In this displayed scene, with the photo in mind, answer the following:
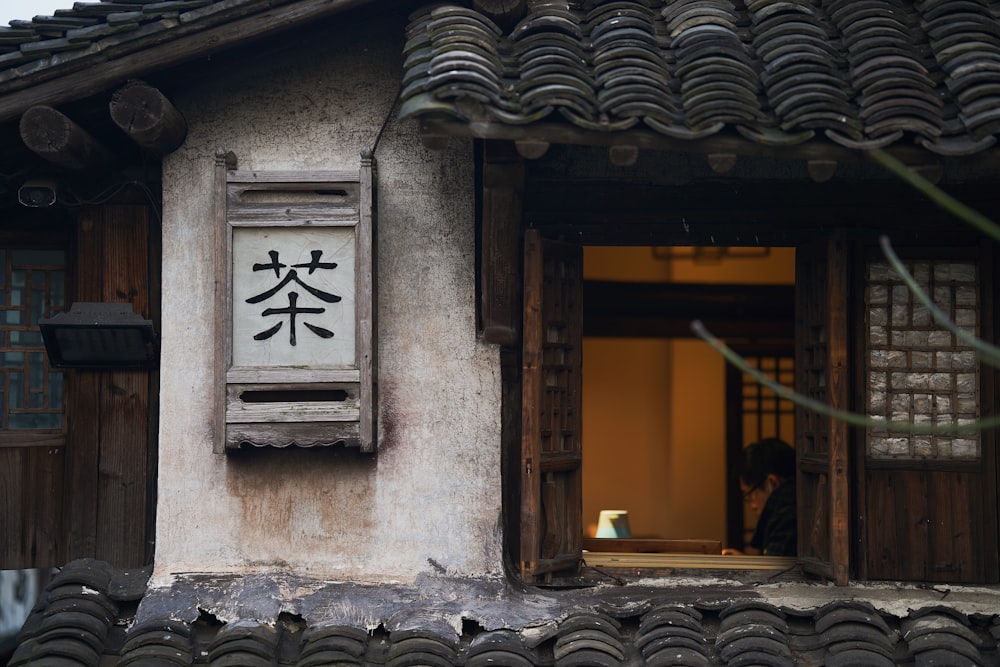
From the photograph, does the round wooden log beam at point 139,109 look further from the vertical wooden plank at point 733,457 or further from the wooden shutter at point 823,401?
the vertical wooden plank at point 733,457

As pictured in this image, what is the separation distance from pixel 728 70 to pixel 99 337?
12.9ft

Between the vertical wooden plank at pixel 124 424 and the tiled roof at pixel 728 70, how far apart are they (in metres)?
2.12

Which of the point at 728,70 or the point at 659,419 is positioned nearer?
the point at 728,70

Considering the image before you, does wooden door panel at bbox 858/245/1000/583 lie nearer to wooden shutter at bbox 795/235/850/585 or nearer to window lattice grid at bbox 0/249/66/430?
wooden shutter at bbox 795/235/850/585

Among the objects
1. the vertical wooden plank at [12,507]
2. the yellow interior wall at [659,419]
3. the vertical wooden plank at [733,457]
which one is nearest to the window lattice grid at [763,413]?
the vertical wooden plank at [733,457]

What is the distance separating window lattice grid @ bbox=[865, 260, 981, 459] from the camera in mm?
7008

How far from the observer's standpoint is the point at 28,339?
744 centimetres

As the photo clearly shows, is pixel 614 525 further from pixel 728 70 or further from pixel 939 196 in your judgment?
pixel 939 196

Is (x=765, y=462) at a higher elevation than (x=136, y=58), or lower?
lower

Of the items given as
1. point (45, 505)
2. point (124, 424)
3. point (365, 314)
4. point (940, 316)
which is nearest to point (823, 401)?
point (365, 314)

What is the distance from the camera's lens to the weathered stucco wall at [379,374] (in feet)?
22.7

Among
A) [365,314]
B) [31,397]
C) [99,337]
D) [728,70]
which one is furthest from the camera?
[31,397]

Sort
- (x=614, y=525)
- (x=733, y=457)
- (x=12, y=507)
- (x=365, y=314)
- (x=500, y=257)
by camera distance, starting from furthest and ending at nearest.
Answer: (x=733, y=457) → (x=614, y=525) → (x=12, y=507) → (x=500, y=257) → (x=365, y=314)

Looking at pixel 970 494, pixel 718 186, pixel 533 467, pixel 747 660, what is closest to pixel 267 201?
pixel 533 467
